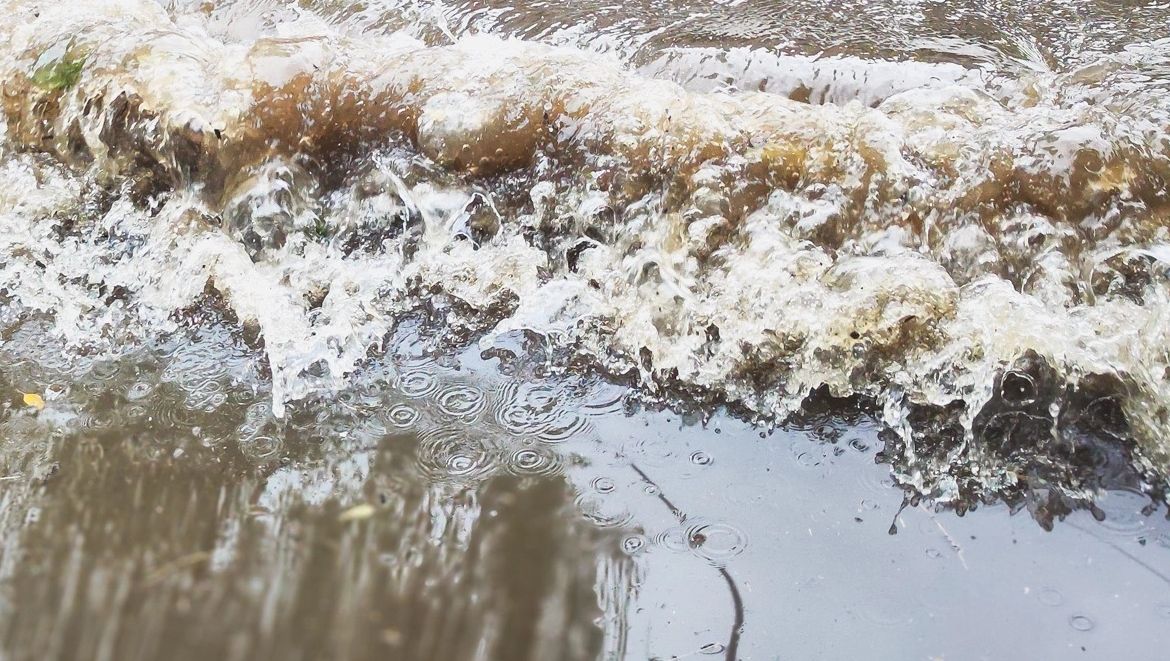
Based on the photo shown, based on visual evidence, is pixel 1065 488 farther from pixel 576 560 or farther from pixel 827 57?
pixel 827 57

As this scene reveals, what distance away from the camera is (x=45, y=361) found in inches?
96.2

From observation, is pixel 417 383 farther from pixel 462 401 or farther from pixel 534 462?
pixel 534 462

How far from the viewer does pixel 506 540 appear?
1848mm

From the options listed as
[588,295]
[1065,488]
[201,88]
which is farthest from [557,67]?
[1065,488]

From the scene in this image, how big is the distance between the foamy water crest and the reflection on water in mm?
91

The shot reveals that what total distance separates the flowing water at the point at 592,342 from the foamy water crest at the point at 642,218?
0.01 meters

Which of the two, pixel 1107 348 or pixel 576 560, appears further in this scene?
pixel 1107 348

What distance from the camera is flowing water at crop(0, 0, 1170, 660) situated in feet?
5.64

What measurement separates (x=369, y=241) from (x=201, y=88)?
837 mm

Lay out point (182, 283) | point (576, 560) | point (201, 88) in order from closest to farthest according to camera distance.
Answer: point (576, 560)
point (182, 283)
point (201, 88)

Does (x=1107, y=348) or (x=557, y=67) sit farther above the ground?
(x=557, y=67)

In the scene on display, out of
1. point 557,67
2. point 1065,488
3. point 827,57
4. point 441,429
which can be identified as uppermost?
point 557,67

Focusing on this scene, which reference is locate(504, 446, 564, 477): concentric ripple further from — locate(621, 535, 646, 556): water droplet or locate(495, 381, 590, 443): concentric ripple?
locate(621, 535, 646, 556): water droplet

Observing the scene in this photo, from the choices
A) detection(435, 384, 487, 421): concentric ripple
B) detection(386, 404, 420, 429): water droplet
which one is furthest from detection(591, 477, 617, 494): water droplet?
detection(386, 404, 420, 429): water droplet
